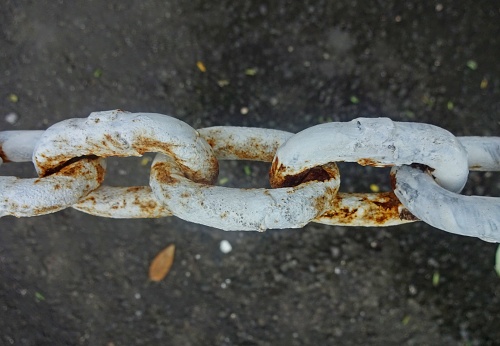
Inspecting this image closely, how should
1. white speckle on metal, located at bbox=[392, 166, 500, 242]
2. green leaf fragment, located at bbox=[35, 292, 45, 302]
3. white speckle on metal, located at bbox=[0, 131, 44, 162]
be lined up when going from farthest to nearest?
green leaf fragment, located at bbox=[35, 292, 45, 302] → white speckle on metal, located at bbox=[0, 131, 44, 162] → white speckle on metal, located at bbox=[392, 166, 500, 242]

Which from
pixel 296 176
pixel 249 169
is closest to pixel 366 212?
pixel 296 176

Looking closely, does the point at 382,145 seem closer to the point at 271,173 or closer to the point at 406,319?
the point at 271,173

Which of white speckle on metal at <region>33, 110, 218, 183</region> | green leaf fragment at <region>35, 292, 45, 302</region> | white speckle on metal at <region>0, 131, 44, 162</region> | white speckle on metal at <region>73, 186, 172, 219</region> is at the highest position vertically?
white speckle on metal at <region>33, 110, 218, 183</region>

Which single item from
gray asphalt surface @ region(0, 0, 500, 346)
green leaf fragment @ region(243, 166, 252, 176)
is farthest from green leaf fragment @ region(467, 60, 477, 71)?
green leaf fragment @ region(243, 166, 252, 176)

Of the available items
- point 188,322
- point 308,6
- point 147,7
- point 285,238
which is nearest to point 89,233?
point 188,322

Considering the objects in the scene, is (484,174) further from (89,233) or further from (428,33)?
(89,233)

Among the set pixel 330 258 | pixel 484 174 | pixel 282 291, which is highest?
pixel 484 174

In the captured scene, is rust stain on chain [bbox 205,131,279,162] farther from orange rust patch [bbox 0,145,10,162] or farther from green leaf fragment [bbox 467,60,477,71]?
green leaf fragment [bbox 467,60,477,71]
